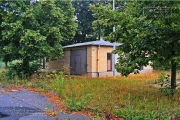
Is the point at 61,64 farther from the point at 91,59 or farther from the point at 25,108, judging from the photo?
the point at 25,108

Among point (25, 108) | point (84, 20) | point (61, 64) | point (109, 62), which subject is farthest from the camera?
point (84, 20)

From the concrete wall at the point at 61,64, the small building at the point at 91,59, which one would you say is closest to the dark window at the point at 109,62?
the small building at the point at 91,59

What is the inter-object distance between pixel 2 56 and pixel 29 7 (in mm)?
3792

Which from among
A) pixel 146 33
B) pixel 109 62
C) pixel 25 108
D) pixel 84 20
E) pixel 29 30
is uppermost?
pixel 84 20

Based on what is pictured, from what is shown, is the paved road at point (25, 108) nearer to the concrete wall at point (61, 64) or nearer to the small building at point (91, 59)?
the small building at point (91, 59)

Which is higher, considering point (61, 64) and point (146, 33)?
point (146, 33)

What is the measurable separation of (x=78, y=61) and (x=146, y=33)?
11723mm

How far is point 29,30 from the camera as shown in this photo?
12148mm

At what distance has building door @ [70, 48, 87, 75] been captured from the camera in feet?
56.3

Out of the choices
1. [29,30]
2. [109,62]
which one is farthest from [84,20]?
[29,30]

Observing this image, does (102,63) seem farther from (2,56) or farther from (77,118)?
(77,118)

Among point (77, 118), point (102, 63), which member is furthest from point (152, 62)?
point (102, 63)

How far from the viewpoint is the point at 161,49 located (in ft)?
21.7

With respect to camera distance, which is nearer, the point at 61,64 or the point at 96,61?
the point at 96,61
